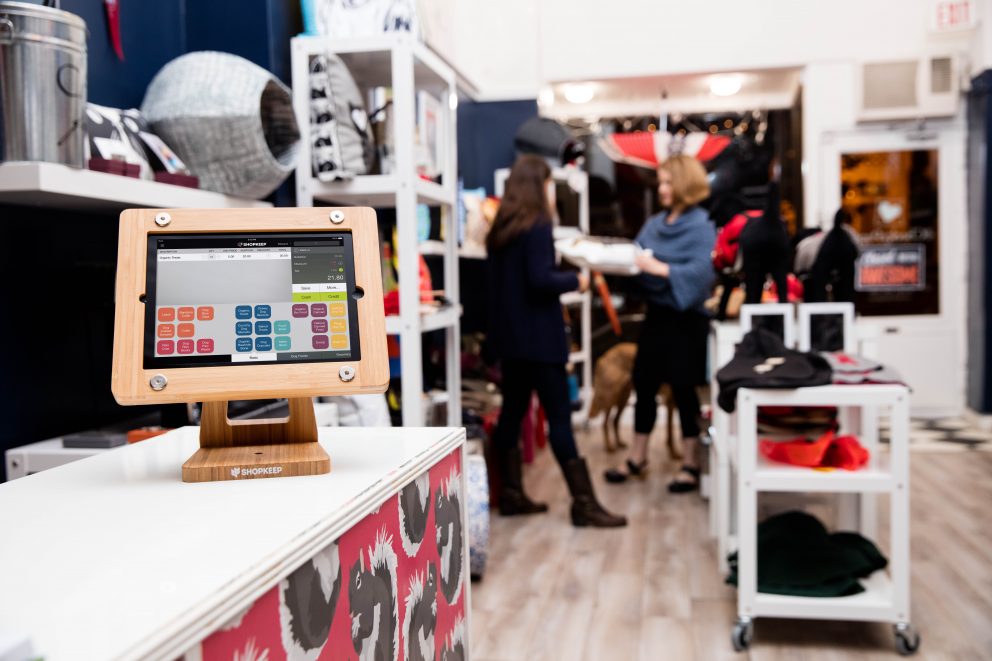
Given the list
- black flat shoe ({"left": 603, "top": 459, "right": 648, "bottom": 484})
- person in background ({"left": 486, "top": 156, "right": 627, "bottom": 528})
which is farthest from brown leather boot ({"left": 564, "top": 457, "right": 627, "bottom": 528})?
black flat shoe ({"left": 603, "top": 459, "right": 648, "bottom": 484})

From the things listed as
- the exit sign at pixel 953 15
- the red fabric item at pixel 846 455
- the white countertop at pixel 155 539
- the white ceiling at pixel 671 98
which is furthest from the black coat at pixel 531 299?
the exit sign at pixel 953 15

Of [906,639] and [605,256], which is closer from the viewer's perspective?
[906,639]

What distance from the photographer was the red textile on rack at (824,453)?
101 inches

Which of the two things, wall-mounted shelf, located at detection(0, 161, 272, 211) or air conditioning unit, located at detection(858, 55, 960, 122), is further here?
air conditioning unit, located at detection(858, 55, 960, 122)

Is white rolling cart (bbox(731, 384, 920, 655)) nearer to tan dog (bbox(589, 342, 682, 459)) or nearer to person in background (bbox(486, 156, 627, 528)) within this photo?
person in background (bbox(486, 156, 627, 528))

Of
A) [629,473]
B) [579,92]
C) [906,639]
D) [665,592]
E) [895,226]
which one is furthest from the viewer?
[579,92]

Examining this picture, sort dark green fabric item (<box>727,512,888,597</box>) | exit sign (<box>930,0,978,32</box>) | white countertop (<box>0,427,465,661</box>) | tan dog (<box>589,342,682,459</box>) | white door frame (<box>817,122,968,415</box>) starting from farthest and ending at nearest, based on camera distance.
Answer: white door frame (<box>817,122,968,415</box>) < exit sign (<box>930,0,978,32</box>) < tan dog (<box>589,342,682,459</box>) < dark green fabric item (<box>727,512,888,597</box>) < white countertop (<box>0,427,465,661</box>)

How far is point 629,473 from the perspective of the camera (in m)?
4.61

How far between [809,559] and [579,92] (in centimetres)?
485

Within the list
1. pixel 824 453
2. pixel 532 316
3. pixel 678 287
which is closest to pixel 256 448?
pixel 824 453

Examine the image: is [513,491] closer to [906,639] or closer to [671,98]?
[906,639]

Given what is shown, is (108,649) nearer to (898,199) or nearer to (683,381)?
(683,381)

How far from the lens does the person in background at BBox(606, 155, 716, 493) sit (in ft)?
13.3

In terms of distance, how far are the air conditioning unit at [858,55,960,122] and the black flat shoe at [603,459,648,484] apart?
10.6 ft
